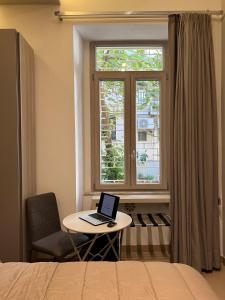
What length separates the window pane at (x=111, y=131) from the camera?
12.5 feet

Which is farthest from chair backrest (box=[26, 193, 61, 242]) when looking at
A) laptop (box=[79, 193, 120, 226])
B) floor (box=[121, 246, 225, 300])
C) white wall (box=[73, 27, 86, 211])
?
floor (box=[121, 246, 225, 300])

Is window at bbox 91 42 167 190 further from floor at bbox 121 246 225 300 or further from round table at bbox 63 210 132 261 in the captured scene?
round table at bbox 63 210 132 261

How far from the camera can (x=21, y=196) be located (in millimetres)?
2787

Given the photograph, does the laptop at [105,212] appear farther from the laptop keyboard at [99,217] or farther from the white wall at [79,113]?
the white wall at [79,113]

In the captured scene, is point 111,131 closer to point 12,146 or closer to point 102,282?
point 12,146

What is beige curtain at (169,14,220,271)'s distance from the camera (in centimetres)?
304

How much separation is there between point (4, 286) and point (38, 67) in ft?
7.62

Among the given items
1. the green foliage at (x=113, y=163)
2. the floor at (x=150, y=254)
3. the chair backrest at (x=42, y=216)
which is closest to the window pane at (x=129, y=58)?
the green foliage at (x=113, y=163)

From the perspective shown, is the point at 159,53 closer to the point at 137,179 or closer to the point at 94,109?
the point at 94,109

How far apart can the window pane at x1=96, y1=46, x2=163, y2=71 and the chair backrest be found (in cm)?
181

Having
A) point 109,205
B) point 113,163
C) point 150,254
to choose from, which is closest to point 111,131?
point 113,163

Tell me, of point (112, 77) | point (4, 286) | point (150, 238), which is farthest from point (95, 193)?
point (4, 286)

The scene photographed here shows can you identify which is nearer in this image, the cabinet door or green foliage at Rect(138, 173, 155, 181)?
the cabinet door

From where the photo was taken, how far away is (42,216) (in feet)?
9.75
